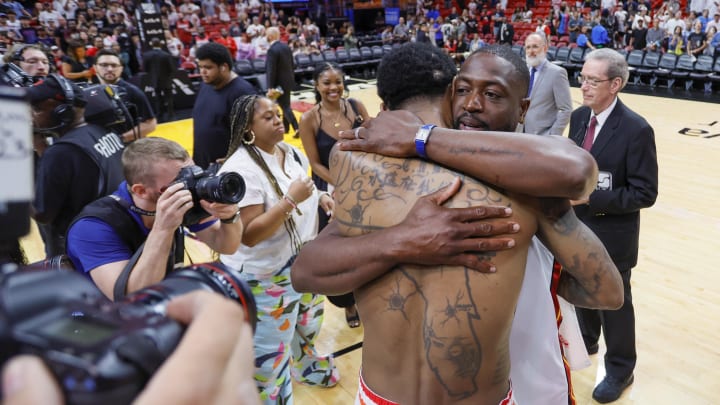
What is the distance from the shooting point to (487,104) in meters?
1.49

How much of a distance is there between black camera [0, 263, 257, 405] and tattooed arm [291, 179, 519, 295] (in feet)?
2.54

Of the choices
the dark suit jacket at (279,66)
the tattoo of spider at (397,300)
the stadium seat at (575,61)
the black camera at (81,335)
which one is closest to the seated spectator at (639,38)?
the stadium seat at (575,61)

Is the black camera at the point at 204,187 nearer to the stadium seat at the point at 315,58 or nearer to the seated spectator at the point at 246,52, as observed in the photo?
the seated spectator at the point at 246,52

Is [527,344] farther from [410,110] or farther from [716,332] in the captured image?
[716,332]

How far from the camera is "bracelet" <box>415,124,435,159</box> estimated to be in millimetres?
1363

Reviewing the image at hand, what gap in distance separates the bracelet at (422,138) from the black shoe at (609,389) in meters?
2.11

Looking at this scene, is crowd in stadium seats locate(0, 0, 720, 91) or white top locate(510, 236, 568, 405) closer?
white top locate(510, 236, 568, 405)

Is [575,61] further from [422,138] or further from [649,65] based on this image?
[422,138]

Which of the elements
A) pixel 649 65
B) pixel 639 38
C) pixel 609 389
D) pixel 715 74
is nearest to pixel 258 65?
pixel 649 65

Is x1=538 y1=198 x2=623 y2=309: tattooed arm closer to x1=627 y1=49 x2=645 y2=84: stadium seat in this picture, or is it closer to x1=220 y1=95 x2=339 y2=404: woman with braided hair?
x1=220 y1=95 x2=339 y2=404: woman with braided hair

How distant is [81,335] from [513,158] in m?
1.00

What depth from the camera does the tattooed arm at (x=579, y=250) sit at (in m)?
1.37

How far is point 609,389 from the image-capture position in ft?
9.21

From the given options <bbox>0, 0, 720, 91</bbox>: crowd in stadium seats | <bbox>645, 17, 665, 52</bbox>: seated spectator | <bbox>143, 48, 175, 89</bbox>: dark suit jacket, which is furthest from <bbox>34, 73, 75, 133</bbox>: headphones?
<bbox>645, 17, 665, 52</bbox>: seated spectator
